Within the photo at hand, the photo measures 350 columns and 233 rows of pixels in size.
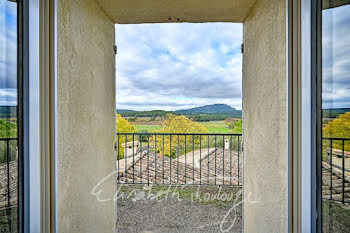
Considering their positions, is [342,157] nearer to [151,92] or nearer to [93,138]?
[93,138]

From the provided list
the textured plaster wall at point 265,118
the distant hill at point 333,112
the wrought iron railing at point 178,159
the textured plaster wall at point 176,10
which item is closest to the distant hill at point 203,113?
the wrought iron railing at point 178,159

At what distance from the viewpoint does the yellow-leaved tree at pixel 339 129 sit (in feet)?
2.56

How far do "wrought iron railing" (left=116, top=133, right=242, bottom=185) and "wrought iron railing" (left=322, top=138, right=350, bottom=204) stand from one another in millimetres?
2470

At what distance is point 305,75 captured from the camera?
1.06 m

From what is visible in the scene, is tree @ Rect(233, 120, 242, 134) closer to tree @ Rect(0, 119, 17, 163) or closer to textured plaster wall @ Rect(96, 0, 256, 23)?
textured plaster wall @ Rect(96, 0, 256, 23)

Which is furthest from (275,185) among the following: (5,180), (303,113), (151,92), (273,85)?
(151,92)

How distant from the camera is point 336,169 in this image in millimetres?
850

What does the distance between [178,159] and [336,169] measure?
2.84m

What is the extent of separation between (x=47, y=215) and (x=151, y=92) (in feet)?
7.76

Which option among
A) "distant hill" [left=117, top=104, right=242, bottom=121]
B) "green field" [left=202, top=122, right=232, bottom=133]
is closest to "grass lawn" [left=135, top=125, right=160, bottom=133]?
"distant hill" [left=117, top=104, right=242, bottom=121]

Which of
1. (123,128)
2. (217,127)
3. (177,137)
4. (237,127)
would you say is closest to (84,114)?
(123,128)

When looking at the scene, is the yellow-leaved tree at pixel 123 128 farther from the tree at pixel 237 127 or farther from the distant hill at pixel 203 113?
the tree at pixel 237 127

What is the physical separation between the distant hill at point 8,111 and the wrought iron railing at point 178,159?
96.2 inches

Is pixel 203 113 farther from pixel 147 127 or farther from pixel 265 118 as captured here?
pixel 265 118
